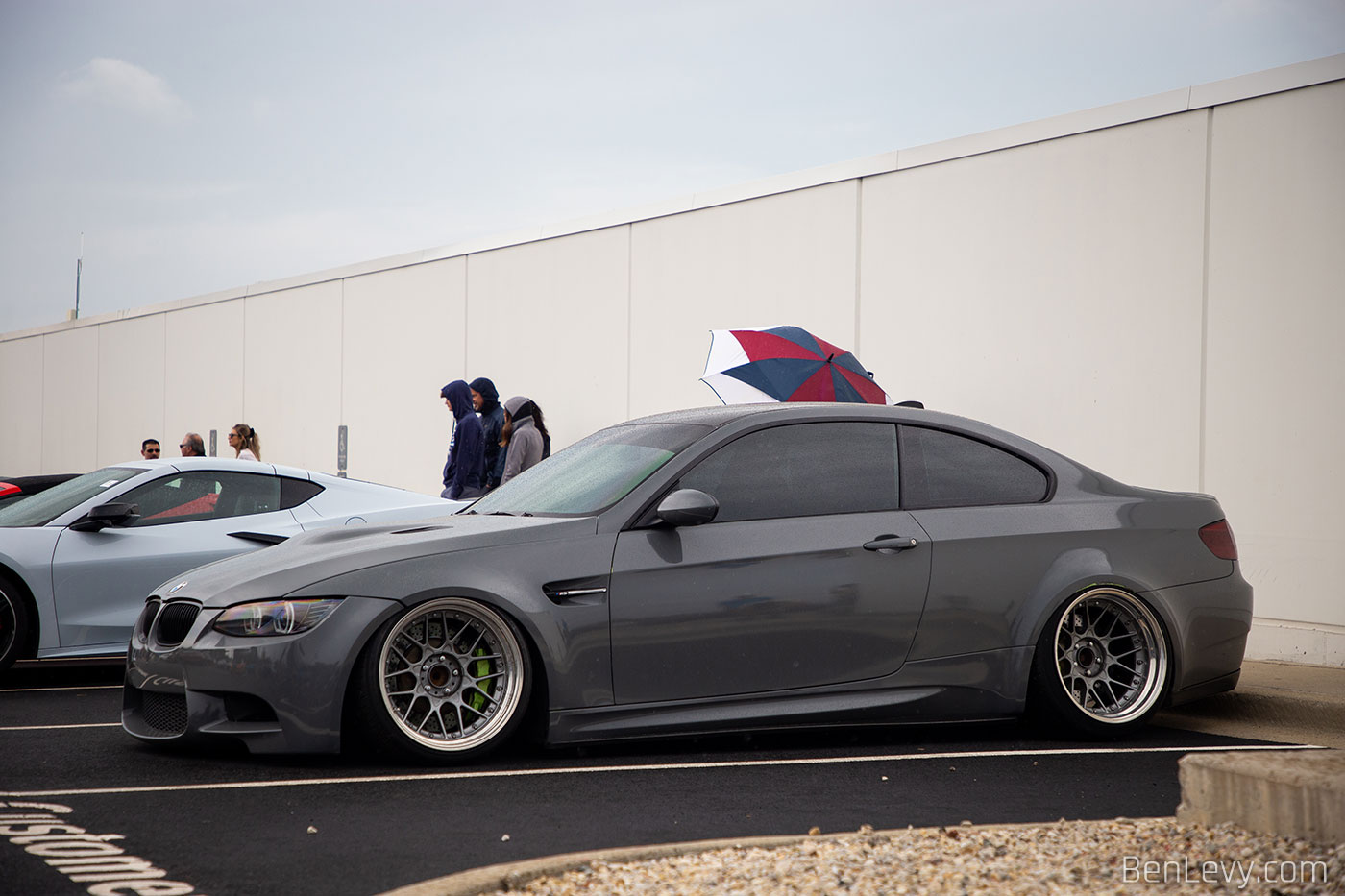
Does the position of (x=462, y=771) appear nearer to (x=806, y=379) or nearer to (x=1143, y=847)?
(x=1143, y=847)

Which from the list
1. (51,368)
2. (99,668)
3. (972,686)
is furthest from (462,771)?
(51,368)

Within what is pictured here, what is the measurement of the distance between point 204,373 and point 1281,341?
18158mm

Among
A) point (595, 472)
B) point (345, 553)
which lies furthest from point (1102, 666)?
point (345, 553)

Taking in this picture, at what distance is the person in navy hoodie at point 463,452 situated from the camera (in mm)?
12789

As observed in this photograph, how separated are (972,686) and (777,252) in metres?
6.98

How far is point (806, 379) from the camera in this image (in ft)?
32.2

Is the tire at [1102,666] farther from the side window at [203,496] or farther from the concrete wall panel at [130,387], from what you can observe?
the concrete wall panel at [130,387]

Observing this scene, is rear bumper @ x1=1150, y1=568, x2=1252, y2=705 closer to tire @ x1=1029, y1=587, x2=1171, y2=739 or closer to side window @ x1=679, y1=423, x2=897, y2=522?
tire @ x1=1029, y1=587, x2=1171, y2=739

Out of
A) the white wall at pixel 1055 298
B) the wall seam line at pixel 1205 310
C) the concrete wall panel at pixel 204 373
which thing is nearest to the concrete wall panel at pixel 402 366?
the white wall at pixel 1055 298

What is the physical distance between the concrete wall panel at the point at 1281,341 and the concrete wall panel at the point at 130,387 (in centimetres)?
1893

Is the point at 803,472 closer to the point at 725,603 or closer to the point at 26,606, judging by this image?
the point at 725,603

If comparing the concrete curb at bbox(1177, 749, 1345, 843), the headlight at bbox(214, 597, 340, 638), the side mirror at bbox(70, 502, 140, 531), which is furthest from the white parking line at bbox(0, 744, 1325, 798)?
the side mirror at bbox(70, 502, 140, 531)

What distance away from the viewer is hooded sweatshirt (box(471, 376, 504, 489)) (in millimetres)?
12898

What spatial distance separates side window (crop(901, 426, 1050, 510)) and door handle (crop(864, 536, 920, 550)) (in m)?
0.20
